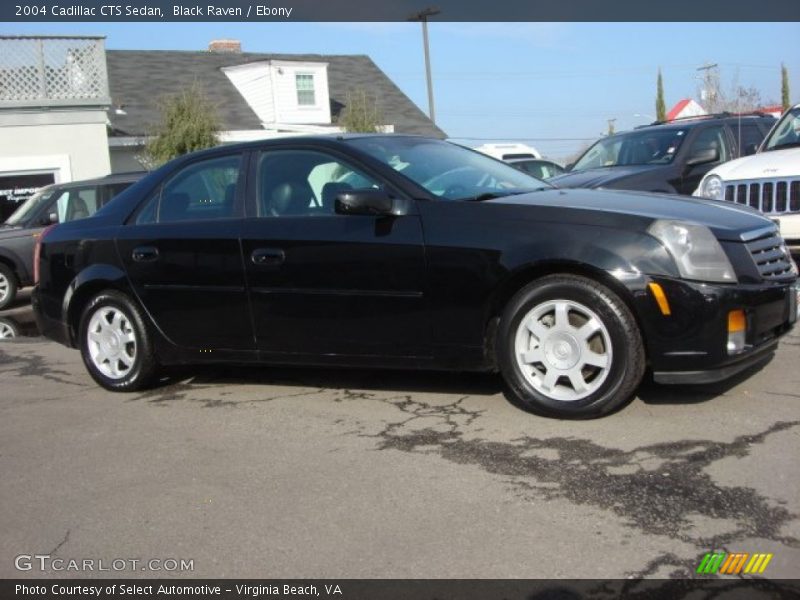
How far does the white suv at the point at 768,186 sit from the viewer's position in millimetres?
7609

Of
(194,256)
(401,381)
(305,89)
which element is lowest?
(401,381)

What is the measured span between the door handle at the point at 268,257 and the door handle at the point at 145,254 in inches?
32.9

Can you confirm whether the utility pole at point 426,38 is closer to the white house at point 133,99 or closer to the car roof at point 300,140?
the white house at point 133,99

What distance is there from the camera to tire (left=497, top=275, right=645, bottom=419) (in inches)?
174

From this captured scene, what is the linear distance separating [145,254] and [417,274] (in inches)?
80.5

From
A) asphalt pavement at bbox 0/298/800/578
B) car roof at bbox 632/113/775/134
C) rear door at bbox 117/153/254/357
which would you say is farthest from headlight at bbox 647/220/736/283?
car roof at bbox 632/113/775/134

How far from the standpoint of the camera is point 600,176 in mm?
9094

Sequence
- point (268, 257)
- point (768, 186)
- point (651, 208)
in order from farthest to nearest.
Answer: point (768, 186)
point (268, 257)
point (651, 208)

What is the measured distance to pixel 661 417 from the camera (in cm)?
455

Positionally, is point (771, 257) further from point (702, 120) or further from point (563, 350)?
point (702, 120)

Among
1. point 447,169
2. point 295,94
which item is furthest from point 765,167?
point 295,94

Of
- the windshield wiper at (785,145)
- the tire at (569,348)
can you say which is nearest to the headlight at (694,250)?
the tire at (569,348)

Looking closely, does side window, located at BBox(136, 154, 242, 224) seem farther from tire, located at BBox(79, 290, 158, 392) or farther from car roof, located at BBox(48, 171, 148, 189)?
car roof, located at BBox(48, 171, 148, 189)

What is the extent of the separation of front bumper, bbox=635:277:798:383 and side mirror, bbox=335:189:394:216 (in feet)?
4.81
